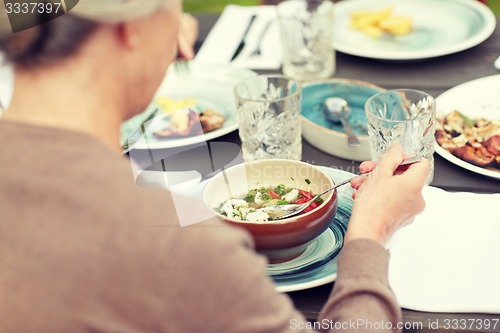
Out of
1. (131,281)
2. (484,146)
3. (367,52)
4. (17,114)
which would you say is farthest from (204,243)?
(367,52)

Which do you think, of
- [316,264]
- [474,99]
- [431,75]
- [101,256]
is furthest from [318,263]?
[431,75]

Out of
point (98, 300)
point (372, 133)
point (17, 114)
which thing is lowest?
point (372, 133)

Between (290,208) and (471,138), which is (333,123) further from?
(290,208)

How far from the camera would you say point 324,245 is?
3.59 ft

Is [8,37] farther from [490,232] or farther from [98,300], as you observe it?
[490,232]

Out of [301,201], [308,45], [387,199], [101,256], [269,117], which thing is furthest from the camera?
[308,45]

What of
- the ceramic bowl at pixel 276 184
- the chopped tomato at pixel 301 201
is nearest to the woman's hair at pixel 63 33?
the ceramic bowl at pixel 276 184

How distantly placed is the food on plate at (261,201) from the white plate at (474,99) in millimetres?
465

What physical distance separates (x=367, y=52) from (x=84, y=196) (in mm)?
1190

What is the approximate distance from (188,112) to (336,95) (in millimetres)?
340

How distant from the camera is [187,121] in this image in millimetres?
1487

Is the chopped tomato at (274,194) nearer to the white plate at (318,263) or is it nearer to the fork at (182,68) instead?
the white plate at (318,263)

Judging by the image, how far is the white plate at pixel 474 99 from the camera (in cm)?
148

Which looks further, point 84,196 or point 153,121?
point 153,121
